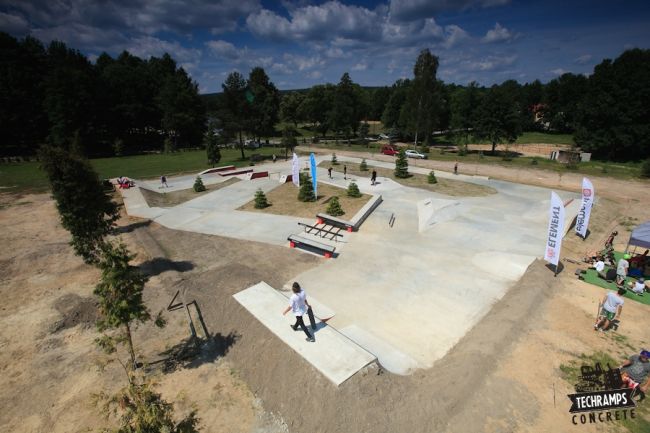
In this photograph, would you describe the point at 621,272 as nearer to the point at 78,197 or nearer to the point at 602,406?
the point at 602,406

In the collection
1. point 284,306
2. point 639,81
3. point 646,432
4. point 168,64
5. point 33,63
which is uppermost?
point 168,64

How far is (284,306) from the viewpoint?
11.0 m

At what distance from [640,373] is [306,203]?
19964mm

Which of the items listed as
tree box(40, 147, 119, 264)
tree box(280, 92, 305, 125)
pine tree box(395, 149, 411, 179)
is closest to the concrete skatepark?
pine tree box(395, 149, 411, 179)

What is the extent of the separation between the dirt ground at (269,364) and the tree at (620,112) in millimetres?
45596

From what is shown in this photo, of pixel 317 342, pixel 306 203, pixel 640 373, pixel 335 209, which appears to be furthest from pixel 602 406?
pixel 306 203

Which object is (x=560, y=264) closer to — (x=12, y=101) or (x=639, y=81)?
(x=639, y=81)

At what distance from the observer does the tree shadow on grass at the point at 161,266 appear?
14.5 metres

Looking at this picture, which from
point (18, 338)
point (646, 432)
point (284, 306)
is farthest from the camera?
point (284, 306)

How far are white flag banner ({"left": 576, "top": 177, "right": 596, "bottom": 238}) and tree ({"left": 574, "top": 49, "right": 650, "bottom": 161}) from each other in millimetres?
39084

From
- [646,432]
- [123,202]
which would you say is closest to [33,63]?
[123,202]

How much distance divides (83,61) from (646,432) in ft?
268

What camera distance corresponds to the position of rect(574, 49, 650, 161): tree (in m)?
42.4

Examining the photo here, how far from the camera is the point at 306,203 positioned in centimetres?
2458
